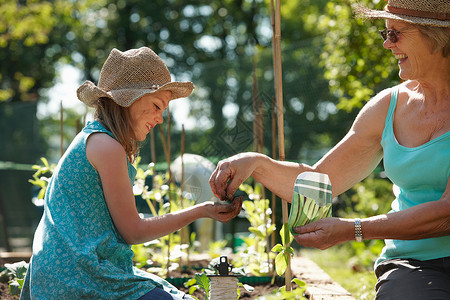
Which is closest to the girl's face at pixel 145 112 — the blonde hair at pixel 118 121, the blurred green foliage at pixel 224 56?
the blonde hair at pixel 118 121

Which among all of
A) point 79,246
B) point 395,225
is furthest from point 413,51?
point 79,246

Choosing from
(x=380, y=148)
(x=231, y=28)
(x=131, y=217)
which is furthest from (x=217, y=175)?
(x=231, y=28)

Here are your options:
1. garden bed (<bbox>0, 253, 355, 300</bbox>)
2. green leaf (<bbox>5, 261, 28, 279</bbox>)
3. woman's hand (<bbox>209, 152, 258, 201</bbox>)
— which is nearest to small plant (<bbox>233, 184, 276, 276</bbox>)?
garden bed (<bbox>0, 253, 355, 300</bbox>)

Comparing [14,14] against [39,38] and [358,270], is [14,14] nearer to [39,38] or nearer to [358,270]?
[39,38]

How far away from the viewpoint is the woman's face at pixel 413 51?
72.9 inches

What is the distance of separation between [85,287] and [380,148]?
1.26 meters

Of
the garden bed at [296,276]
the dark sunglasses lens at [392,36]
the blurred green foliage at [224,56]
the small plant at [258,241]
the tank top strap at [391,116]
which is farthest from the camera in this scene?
the blurred green foliage at [224,56]

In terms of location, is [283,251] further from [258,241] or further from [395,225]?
[258,241]

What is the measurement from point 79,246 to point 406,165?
1164mm

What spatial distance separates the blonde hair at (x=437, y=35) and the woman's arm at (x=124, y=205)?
35.0 inches

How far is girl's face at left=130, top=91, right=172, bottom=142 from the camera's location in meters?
1.95

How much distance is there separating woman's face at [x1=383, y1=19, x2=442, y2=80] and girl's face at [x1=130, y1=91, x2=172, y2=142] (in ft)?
2.89

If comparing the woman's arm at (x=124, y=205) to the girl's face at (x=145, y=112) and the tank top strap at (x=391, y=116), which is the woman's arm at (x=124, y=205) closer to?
the girl's face at (x=145, y=112)

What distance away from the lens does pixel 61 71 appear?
18.2 meters
